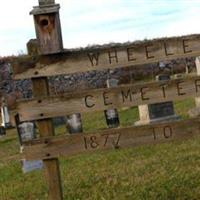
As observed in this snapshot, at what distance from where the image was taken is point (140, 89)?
5.61 meters

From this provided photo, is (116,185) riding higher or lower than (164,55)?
lower

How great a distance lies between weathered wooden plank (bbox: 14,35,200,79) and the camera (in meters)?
5.61

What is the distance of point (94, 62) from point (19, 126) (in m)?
8.44

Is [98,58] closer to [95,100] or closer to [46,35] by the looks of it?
[95,100]

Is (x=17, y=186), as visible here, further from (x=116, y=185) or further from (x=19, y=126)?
(x=19, y=126)

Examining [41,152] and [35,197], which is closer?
[41,152]

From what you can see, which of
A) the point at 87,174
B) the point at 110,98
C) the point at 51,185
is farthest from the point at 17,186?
the point at 110,98

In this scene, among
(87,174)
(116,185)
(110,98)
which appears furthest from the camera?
(87,174)

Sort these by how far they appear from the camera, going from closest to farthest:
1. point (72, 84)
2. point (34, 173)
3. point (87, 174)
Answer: point (87, 174) < point (34, 173) < point (72, 84)

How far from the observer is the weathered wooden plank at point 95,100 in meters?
5.59

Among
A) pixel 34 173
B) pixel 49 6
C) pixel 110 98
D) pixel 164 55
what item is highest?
pixel 49 6

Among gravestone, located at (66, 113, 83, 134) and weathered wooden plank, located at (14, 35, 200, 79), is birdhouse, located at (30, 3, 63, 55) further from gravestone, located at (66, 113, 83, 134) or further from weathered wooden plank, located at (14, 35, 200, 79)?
gravestone, located at (66, 113, 83, 134)

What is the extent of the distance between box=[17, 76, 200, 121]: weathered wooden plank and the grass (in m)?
1.34

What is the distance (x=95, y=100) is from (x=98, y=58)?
15.8 inches
